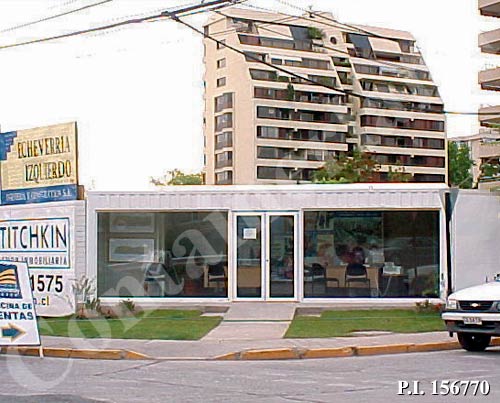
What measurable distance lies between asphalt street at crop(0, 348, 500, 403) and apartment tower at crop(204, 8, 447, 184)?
62154 millimetres

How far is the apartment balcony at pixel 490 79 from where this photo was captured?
190 ft

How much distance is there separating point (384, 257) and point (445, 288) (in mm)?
1629

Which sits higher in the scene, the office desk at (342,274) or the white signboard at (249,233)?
the white signboard at (249,233)

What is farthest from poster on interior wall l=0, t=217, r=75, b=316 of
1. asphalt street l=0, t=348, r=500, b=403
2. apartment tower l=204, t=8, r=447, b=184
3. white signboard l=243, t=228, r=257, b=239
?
apartment tower l=204, t=8, r=447, b=184

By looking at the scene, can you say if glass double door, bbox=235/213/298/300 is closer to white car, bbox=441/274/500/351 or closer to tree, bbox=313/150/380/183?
white car, bbox=441/274/500/351

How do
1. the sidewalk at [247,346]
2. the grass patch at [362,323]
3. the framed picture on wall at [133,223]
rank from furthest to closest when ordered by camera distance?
1. the framed picture on wall at [133,223]
2. the grass patch at [362,323]
3. the sidewalk at [247,346]

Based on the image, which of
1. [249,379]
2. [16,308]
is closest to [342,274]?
[16,308]

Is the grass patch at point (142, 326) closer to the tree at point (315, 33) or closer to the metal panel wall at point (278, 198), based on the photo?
the metal panel wall at point (278, 198)

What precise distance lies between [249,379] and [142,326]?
731 cm

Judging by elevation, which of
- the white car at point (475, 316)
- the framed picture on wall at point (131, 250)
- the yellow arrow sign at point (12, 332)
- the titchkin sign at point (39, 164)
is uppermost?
the titchkin sign at point (39, 164)

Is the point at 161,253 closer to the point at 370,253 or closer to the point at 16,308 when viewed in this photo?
the point at 370,253

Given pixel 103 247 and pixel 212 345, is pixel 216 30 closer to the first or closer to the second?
pixel 103 247

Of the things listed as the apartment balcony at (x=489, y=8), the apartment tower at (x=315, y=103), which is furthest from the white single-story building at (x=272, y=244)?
the apartment tower at (x=315, y=103)

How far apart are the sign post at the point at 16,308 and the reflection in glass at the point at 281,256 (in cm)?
799
